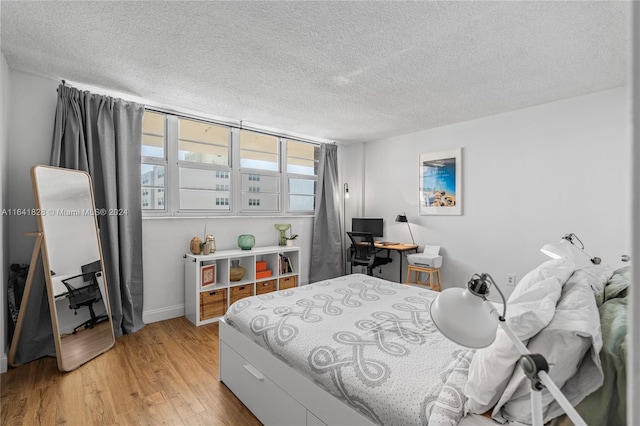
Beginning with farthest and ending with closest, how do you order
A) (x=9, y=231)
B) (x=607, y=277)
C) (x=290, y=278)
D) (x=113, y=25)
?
(x=290, y=278) → (x=9, y=231) → (x=113, y=25) → (x=607, y=277)

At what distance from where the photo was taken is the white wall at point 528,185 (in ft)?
10.1

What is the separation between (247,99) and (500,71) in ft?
7.87

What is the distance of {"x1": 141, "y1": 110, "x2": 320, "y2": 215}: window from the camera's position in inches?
138

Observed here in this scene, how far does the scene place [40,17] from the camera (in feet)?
6.33

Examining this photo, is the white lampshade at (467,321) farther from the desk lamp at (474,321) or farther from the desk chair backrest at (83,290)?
the desk chair backrest at (83,290)

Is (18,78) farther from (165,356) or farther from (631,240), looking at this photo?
(631,240)

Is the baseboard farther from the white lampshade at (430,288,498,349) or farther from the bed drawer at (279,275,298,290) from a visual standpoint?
the white lampshade at (430,288,498,349)

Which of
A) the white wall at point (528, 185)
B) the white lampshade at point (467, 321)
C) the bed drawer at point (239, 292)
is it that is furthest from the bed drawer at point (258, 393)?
the white wall at point (528, 185)

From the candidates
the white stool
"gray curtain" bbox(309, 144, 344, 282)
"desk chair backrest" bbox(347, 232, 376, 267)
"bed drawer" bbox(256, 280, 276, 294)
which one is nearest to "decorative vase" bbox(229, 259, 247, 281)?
"bed drawer" bbox(256, 280, 276, 294)

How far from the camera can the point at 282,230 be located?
4395 millimetres

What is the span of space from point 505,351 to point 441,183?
11.6ft

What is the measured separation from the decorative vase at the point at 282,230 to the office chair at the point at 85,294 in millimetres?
2185

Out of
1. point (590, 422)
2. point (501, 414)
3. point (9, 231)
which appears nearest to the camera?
point (590, 422)

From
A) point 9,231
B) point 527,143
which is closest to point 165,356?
point 9,231
